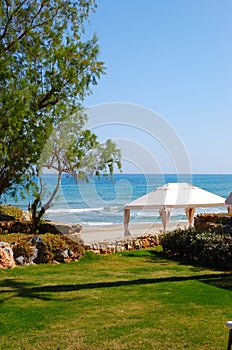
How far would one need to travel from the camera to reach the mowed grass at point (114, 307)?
5.62 metres

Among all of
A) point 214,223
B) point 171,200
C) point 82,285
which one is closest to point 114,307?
point 82,285

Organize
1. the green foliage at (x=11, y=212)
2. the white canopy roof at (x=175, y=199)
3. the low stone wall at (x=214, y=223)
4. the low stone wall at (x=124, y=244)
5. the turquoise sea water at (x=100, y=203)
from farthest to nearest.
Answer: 1. the turquoise sea water at (x=100, y=203)
2. the white canopy roof at (x=175, y=199)
3. the green foliage at (x=11, y=212)
4. the low stone wall at (x=214, y=223)
5. the low stone wall at (x=124, y=244)

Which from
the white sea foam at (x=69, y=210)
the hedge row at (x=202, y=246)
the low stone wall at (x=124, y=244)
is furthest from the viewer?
the white sea foam at (x=69, y=210)

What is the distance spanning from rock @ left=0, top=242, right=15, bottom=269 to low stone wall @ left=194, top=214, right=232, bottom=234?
666cm

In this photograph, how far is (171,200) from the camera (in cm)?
1773

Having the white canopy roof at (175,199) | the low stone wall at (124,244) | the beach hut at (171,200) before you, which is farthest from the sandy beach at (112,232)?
the low stone wall at (124,244)

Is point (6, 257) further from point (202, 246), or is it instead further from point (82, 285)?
point (202, 246)

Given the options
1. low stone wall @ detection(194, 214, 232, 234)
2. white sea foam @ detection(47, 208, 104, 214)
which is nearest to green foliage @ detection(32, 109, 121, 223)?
low stone wall @ detection(194, 214, 232, 234)

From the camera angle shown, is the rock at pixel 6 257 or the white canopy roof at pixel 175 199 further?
the white canopy roof at pixel 175 199

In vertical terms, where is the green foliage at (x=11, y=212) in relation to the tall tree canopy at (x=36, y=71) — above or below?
below

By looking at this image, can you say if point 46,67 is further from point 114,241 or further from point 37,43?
point 114,241

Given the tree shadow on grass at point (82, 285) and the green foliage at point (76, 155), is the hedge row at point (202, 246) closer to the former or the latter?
the tree shadow on grass at point (82, 285)

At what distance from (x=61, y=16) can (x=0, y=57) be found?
2.23 meters

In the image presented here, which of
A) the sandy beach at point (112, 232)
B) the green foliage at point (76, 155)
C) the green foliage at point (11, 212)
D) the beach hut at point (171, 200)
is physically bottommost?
the sandy beach at point (112, 232)
